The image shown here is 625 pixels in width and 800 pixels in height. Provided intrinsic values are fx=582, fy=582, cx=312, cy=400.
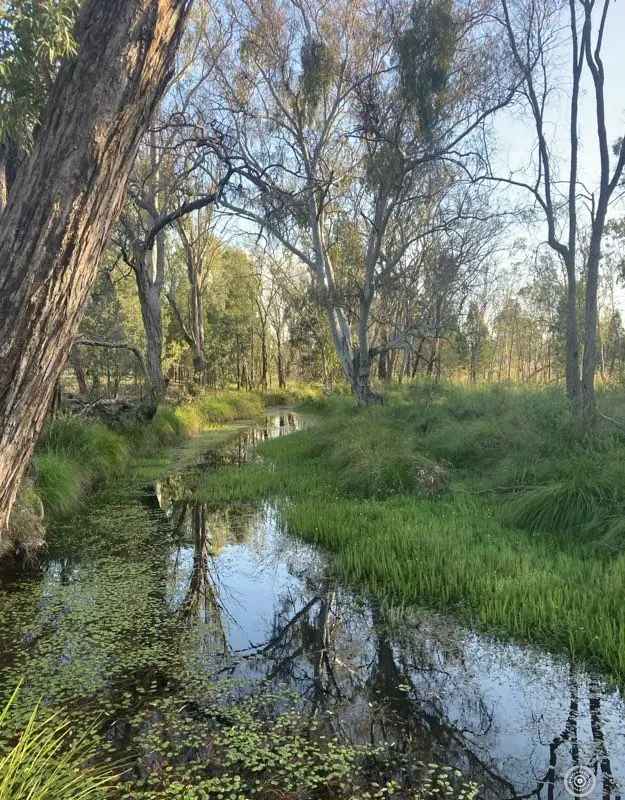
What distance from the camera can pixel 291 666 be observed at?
3.83 metres

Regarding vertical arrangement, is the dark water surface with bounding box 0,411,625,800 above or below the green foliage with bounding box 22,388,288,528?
below

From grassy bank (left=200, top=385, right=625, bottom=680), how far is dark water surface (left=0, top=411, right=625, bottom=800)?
32 centimetres

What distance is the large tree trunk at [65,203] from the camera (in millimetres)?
2094

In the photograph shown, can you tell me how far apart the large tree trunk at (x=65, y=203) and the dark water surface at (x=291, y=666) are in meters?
1.91

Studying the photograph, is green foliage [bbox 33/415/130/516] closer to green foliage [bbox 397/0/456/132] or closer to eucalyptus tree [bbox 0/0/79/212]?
eucalyptus tree [bbox 0/0/79/212]

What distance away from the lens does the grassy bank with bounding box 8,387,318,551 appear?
612cm

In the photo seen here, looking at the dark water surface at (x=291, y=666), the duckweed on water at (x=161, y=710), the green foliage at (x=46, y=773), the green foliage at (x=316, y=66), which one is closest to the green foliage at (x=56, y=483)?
the dark water surface at (x=291, y=666)

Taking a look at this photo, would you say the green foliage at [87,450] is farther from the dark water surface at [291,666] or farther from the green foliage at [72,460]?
the dark water surface at [291,666]

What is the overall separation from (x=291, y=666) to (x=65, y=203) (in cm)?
309

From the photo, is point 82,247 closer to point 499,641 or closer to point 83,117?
point 83,117

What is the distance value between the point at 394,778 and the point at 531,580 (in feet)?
7.99

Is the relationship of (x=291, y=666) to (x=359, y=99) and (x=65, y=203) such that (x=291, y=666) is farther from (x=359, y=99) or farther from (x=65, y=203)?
(x=359, y=99)

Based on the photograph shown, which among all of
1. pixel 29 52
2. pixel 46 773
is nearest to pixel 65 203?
pixel 29 52

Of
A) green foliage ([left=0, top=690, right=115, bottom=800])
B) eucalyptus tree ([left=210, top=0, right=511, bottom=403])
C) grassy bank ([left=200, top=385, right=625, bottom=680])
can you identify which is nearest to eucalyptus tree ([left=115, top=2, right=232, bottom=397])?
eucalyptus tree ([left=210, top=0, right=511, bottom=403])
